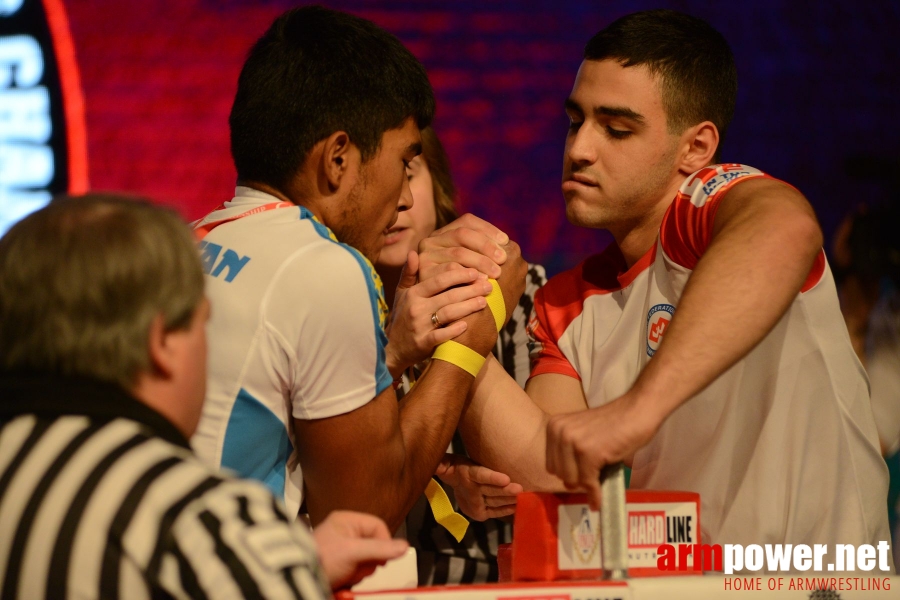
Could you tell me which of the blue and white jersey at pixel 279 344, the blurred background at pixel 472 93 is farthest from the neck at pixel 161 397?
the blurred background at pixel 472 93

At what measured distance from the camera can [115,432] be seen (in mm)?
828

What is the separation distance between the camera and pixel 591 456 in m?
1.12

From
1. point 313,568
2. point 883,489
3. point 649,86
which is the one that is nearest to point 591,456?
point 313,568

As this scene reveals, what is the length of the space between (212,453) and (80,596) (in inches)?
20.1

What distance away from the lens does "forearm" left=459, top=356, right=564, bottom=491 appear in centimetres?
172

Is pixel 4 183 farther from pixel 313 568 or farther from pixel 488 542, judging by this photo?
pixel 313 568

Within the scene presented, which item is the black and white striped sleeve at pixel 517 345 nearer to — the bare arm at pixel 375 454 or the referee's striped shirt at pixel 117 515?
the bare arm at pixel 375 454

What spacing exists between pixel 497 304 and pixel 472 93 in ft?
6.31

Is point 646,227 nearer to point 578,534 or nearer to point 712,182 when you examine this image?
point 712,182

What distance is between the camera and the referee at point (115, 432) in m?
0.78

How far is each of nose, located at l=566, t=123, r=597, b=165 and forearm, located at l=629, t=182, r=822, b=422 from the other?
55 centimetres

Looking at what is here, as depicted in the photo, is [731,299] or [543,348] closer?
[731,299]

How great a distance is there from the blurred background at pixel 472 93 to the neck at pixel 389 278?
117 cm

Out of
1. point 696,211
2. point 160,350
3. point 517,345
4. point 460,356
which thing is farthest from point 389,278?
point 160,350
